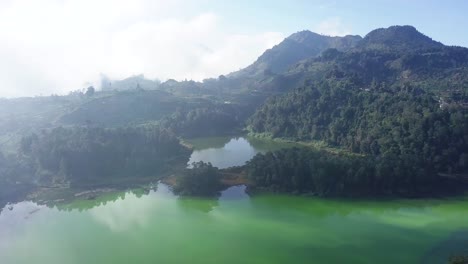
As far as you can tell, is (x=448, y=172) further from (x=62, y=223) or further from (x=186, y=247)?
(x=62, y=223)

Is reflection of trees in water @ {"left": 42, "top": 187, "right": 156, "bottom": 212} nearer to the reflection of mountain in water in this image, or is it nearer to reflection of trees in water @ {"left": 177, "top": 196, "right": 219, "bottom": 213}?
reflection of trees in water @ {"left": 177, "top": 196, "right": 219, "bottom": 213}

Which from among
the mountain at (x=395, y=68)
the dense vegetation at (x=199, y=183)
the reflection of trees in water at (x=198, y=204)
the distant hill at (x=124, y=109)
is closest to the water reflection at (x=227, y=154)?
the dense vegetation at (x=199, y=183)

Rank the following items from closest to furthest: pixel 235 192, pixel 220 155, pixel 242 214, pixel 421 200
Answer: pixel 242 214 < pixel 421 200 < pixel 235 192 < pixel 220 155

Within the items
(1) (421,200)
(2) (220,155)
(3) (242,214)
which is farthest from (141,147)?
(1) (421,200)

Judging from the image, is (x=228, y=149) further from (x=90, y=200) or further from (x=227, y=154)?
(x=90, y=200)

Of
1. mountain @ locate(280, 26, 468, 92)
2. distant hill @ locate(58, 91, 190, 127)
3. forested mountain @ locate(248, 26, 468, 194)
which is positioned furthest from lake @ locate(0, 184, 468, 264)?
mountain @ locate(280, 26, 468, 92)

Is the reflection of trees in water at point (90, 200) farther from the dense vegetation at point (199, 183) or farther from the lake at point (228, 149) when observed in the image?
the lake at point (228, 149)
